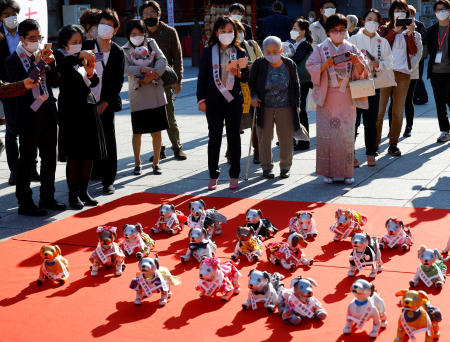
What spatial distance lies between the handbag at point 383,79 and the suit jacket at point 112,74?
10.3 feet

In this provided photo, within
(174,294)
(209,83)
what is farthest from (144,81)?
(174,294)

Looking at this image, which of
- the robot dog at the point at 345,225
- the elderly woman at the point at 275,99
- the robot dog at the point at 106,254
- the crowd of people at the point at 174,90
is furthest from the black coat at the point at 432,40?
the robot dog at the point at 106,254

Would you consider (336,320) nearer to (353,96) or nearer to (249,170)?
(353,96)

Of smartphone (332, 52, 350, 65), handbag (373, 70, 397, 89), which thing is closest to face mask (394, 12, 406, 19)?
handbag (373, 70, 397, 89)

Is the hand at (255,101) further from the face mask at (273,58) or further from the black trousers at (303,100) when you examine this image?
the black trousers at (303,100)

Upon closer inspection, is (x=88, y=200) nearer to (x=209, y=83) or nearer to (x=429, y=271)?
(x=209, y=83)

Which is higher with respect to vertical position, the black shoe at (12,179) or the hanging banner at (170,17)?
the hanging banner at (170,17)

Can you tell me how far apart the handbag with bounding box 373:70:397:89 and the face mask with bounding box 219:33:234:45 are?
2.09 metres

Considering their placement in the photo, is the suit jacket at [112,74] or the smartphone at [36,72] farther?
the suit jacket at [112,74]

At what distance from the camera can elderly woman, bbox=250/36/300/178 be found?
315 inches

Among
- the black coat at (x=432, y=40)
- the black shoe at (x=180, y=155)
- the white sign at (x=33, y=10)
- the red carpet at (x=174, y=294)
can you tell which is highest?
the white sign at (x=33, y=10)

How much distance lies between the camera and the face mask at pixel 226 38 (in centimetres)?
765

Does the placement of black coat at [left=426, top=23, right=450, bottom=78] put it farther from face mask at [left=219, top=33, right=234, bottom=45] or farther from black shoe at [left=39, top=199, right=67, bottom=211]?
black shoe at [left=39, top=199, right=67, bottom=211]

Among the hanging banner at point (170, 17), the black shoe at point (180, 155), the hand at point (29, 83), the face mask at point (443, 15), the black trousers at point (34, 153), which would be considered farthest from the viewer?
the hanging banner at point (170, 17)
